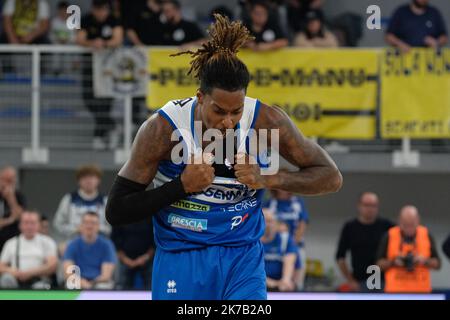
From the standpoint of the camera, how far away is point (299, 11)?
1333 cm

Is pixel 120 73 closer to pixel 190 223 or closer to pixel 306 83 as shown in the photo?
pixel 306 83

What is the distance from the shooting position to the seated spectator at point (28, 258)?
1136cm

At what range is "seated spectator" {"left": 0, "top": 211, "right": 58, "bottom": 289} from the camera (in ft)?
37.3

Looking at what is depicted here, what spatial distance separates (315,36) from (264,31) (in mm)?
796

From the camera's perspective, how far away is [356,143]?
13.8 metres

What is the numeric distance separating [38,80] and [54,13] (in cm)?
202

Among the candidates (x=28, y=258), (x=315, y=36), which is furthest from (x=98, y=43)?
(x=28, y=258)

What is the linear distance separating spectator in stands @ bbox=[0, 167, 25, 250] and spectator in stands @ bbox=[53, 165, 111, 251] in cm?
52

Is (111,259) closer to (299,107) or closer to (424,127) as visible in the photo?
(299,107)

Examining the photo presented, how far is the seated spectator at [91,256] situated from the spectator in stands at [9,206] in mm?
1163

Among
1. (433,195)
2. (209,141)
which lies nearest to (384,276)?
(433,195)

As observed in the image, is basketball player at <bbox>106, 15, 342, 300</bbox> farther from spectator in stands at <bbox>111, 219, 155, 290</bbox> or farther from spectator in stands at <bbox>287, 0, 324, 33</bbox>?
spectator in stands at <bbox>287, 0, 324, 33</bbox>

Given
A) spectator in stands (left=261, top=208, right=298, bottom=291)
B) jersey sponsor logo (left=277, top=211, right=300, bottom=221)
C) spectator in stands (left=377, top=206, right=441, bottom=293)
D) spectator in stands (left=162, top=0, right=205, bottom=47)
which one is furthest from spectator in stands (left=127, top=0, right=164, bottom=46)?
spectator in stands (left=377, top=206, right=441, bottom=293)

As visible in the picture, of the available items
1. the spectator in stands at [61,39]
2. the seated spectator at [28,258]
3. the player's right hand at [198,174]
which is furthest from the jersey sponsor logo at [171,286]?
the spectator in stands at [61,39]
